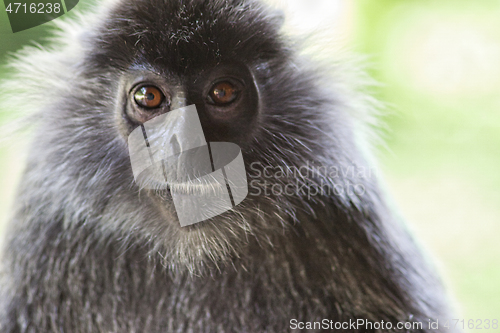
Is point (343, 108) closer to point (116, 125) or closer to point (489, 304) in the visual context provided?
point (116, 125)

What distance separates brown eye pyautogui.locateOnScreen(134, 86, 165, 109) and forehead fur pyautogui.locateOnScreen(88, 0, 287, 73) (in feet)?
0.20

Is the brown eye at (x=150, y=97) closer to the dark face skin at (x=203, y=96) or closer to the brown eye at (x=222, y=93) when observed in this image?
the dark face skin at (x=203, y=96)

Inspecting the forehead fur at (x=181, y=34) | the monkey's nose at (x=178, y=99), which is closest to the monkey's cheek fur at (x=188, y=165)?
the monkey's nose at (x=178, y=99)

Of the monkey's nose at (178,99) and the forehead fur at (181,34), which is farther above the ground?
the forehead fur at (181,34)

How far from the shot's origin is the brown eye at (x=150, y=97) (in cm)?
104

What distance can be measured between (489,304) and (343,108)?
1.01m

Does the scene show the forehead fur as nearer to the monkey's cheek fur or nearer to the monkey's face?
the monkey's face

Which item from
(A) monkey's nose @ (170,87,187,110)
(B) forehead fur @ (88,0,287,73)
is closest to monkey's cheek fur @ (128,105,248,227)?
(A) monkey's nose @ (170,87,187,110)

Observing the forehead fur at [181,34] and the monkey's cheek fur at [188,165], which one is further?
the forehead fur at [181,34]

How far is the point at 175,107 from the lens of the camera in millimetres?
1024

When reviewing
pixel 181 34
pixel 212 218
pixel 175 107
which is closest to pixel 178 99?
pixel 175 107

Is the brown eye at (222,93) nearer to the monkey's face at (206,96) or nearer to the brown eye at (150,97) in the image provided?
the monkey's face at (206,96)

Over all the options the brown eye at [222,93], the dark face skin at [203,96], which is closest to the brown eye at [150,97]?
the dark face skin at [203,96]

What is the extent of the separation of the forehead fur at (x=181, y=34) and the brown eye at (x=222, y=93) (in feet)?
0.18
